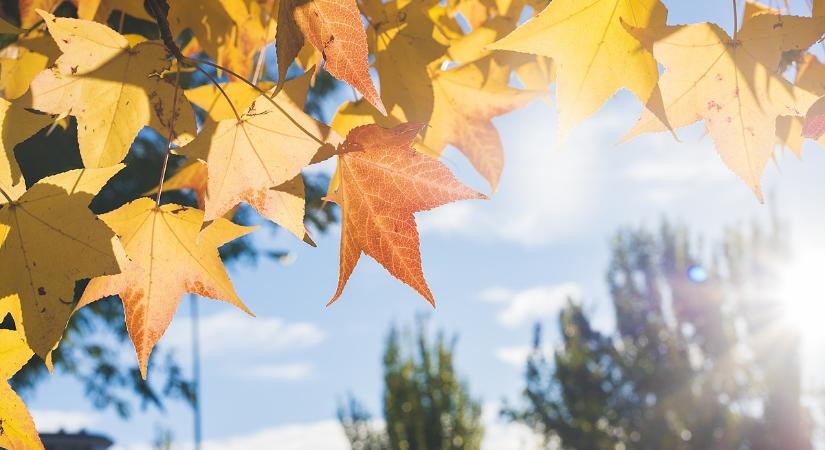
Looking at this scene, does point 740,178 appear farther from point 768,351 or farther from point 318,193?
point 768,351

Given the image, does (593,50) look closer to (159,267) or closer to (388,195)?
(388,195)

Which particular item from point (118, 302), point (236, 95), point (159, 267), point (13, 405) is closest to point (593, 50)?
point (236, 95)

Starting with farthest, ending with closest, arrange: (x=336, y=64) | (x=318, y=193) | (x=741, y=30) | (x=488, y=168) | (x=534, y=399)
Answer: (x=534, y=399) < (x=318, y=193) < (x=488, y=168) < (x=741, y=30) < (x=336, y=64)

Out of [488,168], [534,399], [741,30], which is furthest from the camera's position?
[534,399]

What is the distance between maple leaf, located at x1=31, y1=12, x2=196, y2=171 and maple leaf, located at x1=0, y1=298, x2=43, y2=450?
0.17 meters

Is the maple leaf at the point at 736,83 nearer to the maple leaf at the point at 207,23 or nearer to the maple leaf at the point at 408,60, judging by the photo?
the maple leaf at the point at 408,60

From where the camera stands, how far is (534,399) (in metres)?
14.4

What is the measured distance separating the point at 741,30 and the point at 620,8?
0.36 feet

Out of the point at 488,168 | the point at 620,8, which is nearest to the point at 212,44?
the point at 488,168

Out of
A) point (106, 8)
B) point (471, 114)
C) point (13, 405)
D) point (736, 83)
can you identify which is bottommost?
point (13, 405)

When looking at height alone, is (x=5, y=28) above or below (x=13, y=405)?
above

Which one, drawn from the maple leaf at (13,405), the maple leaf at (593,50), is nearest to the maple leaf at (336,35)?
the maple leaf at (593,50)

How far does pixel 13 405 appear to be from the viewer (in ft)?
2.07

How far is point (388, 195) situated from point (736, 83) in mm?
341
